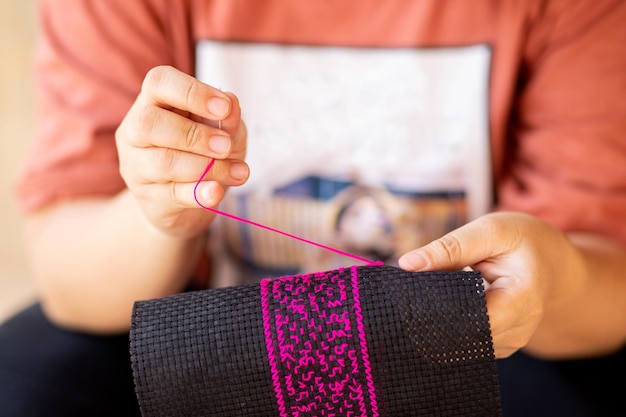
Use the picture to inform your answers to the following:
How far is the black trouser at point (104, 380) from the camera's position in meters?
0.55

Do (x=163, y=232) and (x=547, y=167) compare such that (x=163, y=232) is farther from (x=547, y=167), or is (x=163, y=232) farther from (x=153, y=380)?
(x=547, y=167)

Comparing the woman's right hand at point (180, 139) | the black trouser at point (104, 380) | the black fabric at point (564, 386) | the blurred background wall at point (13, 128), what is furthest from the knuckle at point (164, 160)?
the blurred background wall at point (13, 128)

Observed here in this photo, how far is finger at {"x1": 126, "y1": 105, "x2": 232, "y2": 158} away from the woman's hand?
0.13 metres

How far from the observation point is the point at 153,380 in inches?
16.3

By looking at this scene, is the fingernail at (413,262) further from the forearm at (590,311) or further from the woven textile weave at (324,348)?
the forearm at (590,311)

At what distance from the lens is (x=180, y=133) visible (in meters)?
0.41

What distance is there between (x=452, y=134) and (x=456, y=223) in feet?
0.29

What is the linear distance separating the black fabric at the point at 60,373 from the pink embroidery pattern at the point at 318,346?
225mm

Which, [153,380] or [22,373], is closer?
[153,380]

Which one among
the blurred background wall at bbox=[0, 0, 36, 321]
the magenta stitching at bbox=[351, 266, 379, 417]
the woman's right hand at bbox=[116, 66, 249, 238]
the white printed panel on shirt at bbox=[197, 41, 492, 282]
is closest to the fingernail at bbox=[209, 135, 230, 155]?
the woman's right hand at bbox=[116, 66, 249, 238]

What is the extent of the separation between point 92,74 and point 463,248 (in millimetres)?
370

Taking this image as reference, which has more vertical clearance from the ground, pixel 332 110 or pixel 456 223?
pixel 332 110

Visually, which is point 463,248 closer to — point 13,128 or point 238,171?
point 238,171

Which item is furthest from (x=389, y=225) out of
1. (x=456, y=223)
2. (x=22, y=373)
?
(x=22, y=373)
